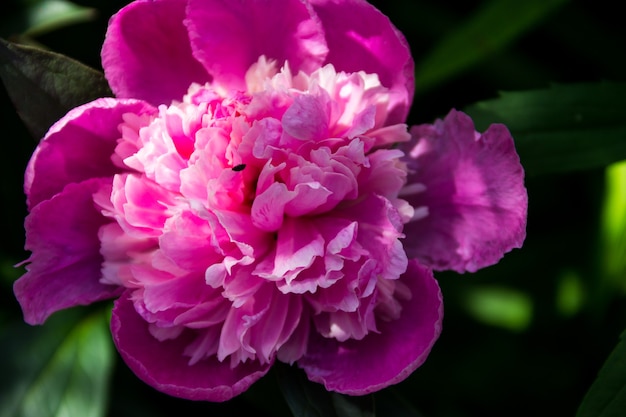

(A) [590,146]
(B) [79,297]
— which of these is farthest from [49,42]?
(A) [590,146]

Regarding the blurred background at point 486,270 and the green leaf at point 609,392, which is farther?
the blurred background at point 486,270

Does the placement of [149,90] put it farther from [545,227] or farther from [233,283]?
[545,227]

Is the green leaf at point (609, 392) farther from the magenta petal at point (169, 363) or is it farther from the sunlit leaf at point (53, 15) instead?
the sunlit leaf at point (53, 15)

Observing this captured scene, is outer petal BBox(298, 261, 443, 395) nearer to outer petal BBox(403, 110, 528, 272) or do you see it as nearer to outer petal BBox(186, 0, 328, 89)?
outer petal BBox(403, 110, 528, 272)

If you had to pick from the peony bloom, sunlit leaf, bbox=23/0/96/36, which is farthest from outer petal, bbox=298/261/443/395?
sunlit leaf, bbox=23/0/96/36

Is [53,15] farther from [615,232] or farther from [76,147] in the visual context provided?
[615,232]

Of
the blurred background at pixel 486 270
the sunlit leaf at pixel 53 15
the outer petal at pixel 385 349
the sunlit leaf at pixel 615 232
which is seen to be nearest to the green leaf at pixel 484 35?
the blurred background at pixel 486 270
